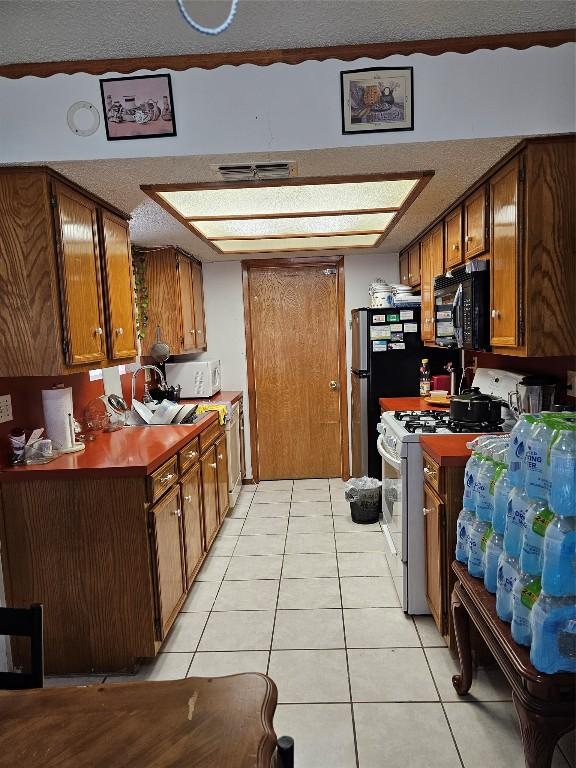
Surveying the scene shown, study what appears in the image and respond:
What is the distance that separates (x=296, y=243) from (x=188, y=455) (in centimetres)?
208

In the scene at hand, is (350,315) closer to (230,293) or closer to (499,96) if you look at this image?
(230,293)

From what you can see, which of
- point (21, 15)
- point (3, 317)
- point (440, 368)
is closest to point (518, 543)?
point (3, 317)

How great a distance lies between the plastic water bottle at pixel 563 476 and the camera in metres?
1.22

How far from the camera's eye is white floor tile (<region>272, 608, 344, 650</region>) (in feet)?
7.56

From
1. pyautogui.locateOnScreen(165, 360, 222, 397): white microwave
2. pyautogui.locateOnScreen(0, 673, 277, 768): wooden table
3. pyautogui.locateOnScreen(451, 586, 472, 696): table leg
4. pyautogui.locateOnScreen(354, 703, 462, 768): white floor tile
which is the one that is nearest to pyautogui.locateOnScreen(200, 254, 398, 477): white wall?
pyautogui.locateOnScreen(165, 360, 222, 397): white microwave

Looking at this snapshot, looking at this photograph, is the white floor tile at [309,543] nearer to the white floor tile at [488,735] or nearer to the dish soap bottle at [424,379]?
the dish soap bottle at [424,379]

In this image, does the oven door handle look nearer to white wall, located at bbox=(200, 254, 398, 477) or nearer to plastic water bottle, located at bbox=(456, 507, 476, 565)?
plastic water bottle, located at bbox=(456, 507, 476, 565)

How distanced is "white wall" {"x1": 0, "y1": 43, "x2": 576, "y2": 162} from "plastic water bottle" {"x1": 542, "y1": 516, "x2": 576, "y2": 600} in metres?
1.44

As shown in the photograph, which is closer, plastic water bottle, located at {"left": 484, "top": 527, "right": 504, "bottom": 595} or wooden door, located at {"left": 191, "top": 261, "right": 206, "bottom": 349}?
plastic water bottle, located at {"left": 484, "top": 527, "right": 504, "bottom": 595}

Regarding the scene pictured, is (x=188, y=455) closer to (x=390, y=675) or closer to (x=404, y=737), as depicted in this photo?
(x=390, y=675)

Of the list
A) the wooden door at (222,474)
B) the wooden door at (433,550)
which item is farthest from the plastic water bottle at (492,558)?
the wooden door at (222,474)

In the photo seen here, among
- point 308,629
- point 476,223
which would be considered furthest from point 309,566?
point 476,223

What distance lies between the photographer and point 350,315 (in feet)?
15.4

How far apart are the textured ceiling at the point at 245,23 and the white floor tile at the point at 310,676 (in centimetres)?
249
